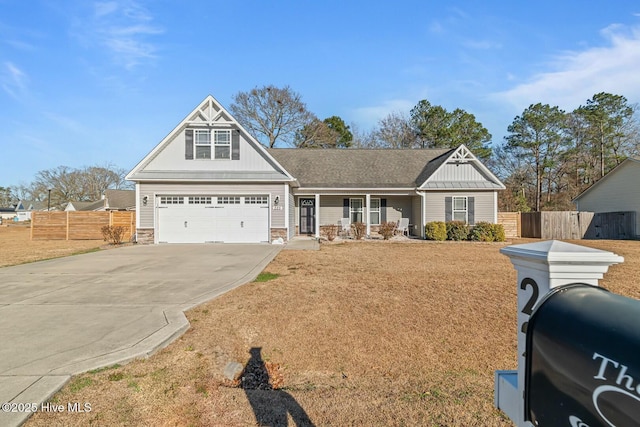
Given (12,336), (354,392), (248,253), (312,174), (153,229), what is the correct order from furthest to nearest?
(312,174), (153,229), (248,253), (12,336), (354,392)

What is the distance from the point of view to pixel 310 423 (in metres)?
2.70

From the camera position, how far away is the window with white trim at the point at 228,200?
16.1 m

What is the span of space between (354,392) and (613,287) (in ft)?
21.3

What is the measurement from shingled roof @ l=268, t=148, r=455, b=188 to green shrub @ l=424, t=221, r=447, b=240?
2432 millimetres

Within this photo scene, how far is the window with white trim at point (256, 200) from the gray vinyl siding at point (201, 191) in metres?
0.25

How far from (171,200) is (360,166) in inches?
410

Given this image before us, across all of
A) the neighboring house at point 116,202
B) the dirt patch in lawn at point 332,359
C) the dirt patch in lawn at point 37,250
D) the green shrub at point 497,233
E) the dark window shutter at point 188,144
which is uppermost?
the dark window shutter at point 188,144

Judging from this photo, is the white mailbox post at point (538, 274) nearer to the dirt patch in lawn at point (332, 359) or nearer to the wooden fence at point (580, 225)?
the dirt patch in lawn at point (332, 359)

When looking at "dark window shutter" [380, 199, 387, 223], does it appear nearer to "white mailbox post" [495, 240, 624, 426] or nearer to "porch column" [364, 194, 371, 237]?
"porch column" [364, 194, 371, 237]

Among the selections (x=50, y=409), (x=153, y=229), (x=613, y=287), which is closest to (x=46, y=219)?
(x=153, y=229)

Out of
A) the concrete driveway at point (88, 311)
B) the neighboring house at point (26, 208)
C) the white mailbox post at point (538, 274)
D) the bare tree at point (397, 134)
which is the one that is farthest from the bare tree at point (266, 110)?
the neighboring house at point (26, 208)

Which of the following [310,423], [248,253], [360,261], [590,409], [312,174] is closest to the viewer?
[590,409]

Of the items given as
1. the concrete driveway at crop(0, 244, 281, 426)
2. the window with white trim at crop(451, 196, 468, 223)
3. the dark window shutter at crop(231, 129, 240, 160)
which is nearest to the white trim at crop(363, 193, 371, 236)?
the window with white trim at crop(451, 196, 468, 223)

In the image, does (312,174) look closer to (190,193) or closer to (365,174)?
(365,174)
